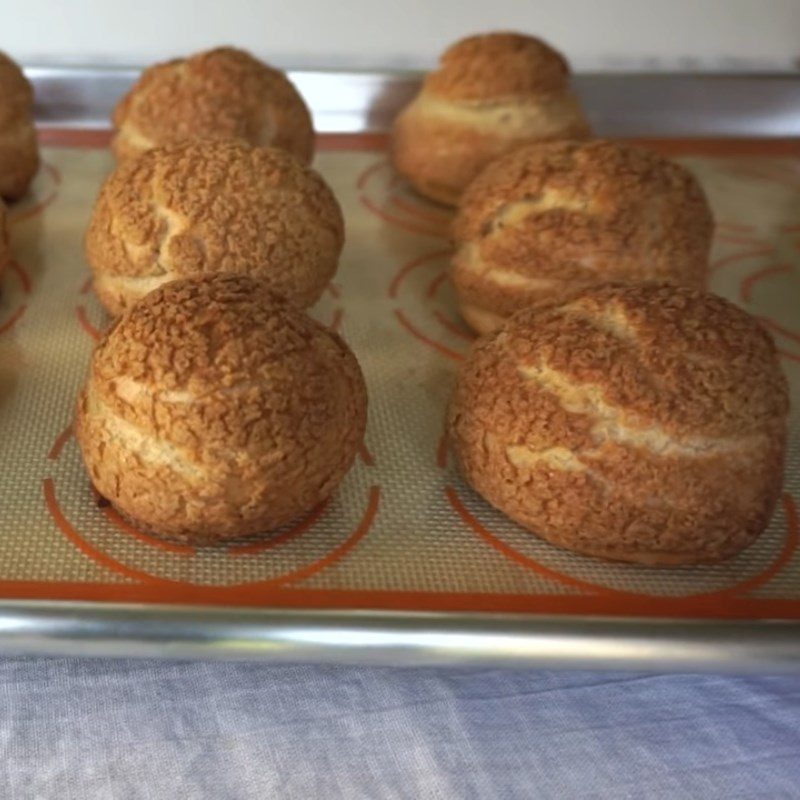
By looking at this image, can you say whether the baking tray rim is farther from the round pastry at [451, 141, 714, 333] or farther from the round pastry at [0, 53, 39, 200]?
the round pastry at [0, 53, 39, 200]

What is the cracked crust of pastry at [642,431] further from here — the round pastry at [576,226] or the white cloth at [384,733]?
the round pastry at [576,226]

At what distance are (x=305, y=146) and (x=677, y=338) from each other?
96cm

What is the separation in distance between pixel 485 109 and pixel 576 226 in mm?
528

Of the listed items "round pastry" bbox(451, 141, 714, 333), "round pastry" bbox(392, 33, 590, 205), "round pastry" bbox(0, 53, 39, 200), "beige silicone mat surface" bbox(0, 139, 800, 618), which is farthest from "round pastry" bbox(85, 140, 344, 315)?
"round pastry" bbox(392, 33, 590, 205)

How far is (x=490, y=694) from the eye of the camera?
1151 millimetres

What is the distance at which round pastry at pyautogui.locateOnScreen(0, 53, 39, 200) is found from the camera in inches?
73.6

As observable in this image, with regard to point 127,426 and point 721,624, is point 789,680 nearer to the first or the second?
point 721,624

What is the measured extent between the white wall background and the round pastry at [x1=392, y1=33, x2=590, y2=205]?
0.49 meters

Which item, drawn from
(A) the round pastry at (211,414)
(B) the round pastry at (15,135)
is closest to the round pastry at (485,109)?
(B) the round pastry at (15,135)

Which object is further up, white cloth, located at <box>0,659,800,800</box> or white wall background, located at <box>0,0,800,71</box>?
white wall background, located at <box>0,0,800,71</box>

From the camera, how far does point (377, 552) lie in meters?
1.25

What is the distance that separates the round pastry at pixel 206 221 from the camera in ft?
4.91

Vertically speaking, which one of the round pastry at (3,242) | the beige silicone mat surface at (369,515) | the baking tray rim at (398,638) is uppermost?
the round pastry at (3,242)

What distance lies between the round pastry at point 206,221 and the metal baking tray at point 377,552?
15 centimetres
